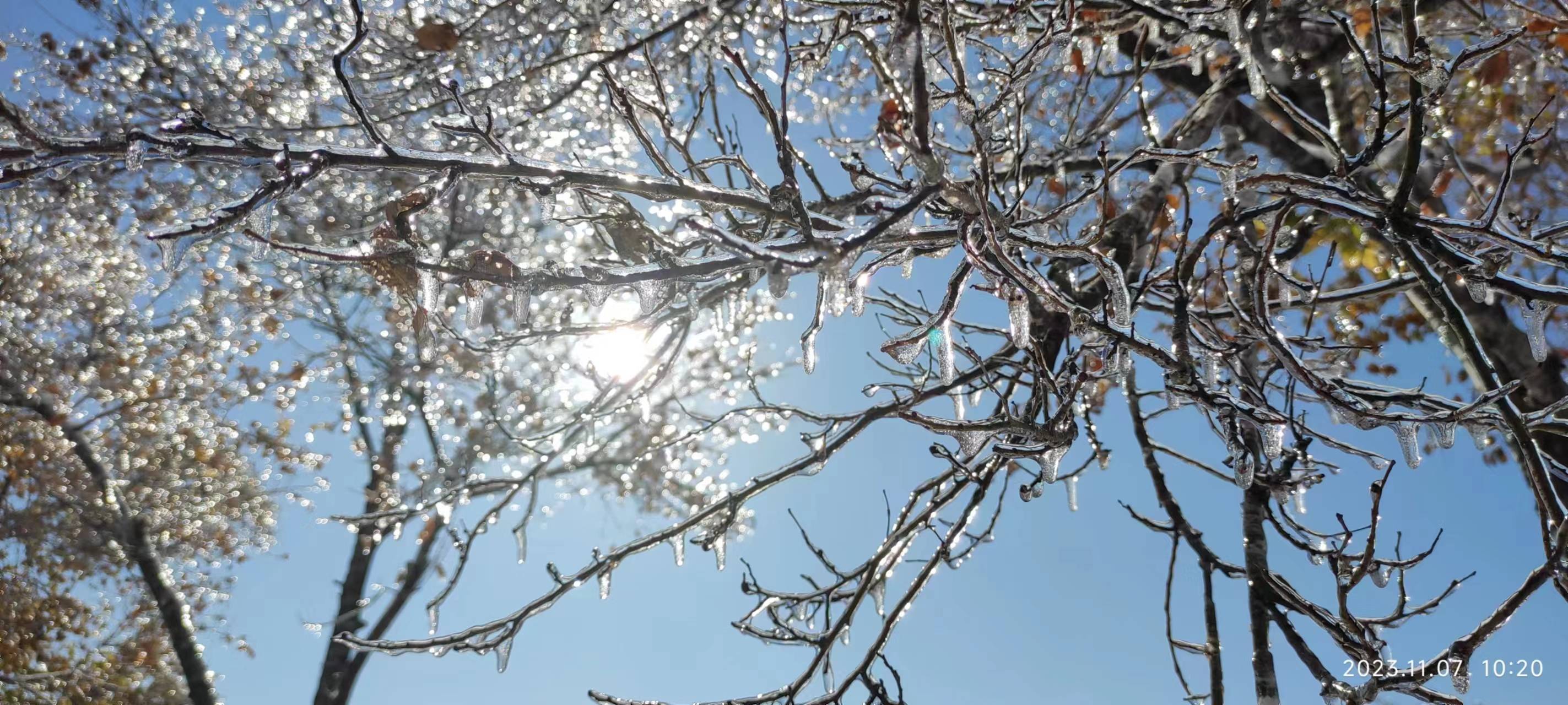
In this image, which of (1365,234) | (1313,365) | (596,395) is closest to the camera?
(1313,365)

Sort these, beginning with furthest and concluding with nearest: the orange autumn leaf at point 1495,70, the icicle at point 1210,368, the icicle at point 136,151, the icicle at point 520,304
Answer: the orange autumn leaf at point 1495,70 → the icicle at point 1210,368 → the icicle at point 520,304 → the icicle at point 136,151

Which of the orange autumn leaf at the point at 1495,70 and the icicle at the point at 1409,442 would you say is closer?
the icicle at the point at 1409,442

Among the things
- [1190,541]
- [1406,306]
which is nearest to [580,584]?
[1190,541]

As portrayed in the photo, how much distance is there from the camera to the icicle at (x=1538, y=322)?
66.4 inches

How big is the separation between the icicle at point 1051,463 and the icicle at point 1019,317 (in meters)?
0.32

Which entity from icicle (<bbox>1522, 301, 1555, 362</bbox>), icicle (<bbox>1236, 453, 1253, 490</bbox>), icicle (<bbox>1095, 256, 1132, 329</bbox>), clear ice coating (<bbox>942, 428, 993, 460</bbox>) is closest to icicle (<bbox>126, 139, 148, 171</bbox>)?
clear ice coating (<bbox>942, 428, 993, 460</bbox>)

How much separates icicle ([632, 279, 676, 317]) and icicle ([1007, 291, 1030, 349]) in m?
0.75

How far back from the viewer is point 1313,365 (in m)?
2.47

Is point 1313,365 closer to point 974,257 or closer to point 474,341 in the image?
point 974,257

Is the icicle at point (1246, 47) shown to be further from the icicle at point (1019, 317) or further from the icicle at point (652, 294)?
the icicle at point (652, 294)

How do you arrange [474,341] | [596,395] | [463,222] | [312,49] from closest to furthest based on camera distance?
[474,341]
[596,395]
[312,49]
[463,222]

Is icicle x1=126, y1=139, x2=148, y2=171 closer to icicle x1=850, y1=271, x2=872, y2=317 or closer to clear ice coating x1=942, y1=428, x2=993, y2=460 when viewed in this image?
icicle x1=850, y1=271, x2=872, y2=317

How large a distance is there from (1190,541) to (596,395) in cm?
231

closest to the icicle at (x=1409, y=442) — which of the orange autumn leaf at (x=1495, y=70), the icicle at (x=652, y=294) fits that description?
the icicle at (x=652, y=294)
